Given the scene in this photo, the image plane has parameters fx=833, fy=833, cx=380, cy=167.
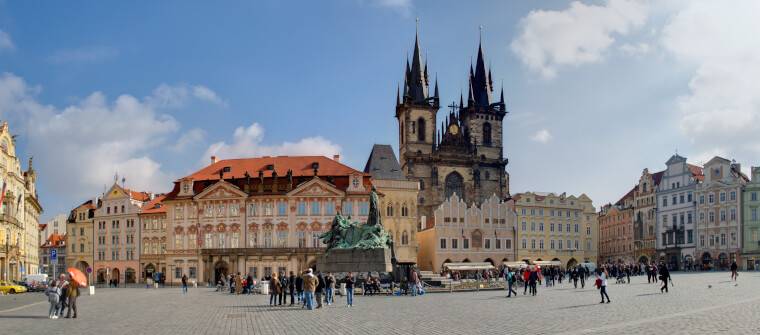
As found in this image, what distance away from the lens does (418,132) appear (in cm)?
10588

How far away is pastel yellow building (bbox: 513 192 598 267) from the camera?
89.9m

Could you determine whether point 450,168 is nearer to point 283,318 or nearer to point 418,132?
point 418,132

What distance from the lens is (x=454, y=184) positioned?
104625 mm

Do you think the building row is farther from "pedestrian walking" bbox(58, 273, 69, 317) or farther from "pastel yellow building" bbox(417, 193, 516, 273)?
"pedestrian walking" bbox(58, 273, 69, 317)

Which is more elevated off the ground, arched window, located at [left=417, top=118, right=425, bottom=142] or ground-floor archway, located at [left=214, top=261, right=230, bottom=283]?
arched window, located at [left=417, top=118, right=425, bottom=142]

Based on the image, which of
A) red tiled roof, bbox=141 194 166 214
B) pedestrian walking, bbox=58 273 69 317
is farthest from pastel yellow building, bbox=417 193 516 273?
pedestrian walking, bbox=58 273 69 317

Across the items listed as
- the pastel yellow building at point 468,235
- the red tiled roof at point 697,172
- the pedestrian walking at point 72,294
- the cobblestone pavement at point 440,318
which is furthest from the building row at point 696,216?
the pedestrian walking at point 72,294

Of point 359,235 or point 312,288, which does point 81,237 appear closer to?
point 359,235

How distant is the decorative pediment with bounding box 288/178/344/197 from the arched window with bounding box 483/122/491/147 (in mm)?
43183

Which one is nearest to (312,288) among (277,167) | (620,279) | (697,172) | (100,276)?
(620,279)

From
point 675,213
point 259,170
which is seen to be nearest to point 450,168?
point 675,213

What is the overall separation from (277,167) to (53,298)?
51360 mm

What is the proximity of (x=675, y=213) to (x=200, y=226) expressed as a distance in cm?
5058

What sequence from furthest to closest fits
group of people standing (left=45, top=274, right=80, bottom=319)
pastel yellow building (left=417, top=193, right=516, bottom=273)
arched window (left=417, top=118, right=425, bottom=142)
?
1. arched window (left=417, top=118, right=425, bottom=142)
2. pastel yellow building (left=417, top=193, right=516, bottom=273)
3. group of people standing (left=45, top=274, right=80, bottom=319)
